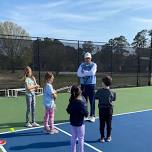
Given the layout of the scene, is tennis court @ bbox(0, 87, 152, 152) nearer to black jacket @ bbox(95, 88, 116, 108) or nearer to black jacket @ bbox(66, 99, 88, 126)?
black jacket @ bbox(95, 88, 116, 108)

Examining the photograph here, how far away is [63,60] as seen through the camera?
17891 mm

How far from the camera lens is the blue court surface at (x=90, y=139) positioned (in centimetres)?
664

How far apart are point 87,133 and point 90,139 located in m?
0.50

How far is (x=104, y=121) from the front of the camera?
7105mm

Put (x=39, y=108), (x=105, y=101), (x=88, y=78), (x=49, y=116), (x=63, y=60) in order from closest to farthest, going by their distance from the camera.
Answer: (x=105, y=101) < (x=49, y=116) < (x=88, y=78) < (x=39, y=108) < (x=63, y=60)

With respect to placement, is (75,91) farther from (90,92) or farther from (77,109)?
(90,92)

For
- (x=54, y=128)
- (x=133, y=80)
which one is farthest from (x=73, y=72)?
(x=54, y=128)

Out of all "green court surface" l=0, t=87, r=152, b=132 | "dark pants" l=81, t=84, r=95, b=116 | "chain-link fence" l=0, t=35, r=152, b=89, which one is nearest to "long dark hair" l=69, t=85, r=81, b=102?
"green court surface" l=0, t=87, r=152, b=132

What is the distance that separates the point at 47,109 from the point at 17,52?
29.2 feet

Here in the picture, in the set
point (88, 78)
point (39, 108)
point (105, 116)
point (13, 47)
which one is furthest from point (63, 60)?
point (105, 116)

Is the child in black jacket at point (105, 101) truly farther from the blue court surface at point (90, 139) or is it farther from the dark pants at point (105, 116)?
the blue court surface at point (90, 139)

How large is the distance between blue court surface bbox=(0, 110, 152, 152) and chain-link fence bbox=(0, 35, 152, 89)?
282 inches

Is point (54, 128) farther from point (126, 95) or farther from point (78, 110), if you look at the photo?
point (126, 95)

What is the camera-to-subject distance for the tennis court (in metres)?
6.72
